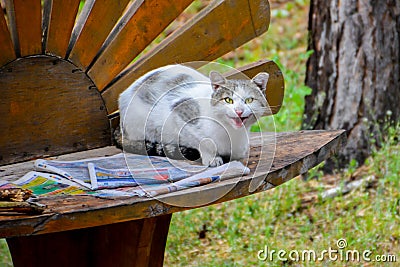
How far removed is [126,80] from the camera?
2.51 meters

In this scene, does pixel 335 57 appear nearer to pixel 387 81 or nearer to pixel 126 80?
pixel 387 81

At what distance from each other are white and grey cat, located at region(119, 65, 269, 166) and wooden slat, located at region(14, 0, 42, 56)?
1.19 ft

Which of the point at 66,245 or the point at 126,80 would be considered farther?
the point at 126,80

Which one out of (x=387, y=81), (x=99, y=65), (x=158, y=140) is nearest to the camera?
(x=158, y=140)

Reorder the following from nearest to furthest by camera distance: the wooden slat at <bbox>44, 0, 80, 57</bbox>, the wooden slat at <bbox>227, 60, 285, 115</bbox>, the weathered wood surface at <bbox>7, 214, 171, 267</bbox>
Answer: the weathered wood surface at <bbox>7, 214, 171, 267</bbox>, the wooden slat at <bbox>44, 0, 80, 57</bbox>, the wooden slat at <bbox>227, 60, 285, 115</bbox>

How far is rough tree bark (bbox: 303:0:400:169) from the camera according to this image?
12.3 ft

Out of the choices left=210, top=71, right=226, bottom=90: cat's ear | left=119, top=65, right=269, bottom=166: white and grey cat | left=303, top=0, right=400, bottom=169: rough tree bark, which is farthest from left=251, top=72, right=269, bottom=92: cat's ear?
left=303, top=0, right=400, bottom=169: rough tree bark

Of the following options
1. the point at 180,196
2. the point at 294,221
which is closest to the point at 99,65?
the point at 180,196

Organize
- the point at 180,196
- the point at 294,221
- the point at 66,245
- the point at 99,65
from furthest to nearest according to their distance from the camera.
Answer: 1. the point at 294,221
2. the point at 99,65
3. the point at 66,245
4. the point at 180,196

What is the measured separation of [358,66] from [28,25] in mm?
2190

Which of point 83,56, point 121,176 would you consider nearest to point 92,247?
point 121,176

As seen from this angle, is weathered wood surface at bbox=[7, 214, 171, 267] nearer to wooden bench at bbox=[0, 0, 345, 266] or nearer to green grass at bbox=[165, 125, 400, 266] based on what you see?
wooden bench at bbox=[0, 0, 345, 266]

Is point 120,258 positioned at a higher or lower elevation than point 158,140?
lower

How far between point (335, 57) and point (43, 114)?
2.10 m
